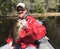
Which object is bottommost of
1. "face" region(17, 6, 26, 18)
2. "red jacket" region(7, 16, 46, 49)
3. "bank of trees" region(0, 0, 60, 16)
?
"bank of trees" region(0, 0, 60, 16)

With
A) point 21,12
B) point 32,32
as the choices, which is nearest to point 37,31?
point 32,32

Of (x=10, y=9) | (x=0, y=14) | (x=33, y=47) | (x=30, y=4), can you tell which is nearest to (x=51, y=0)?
(x=30, y=4)

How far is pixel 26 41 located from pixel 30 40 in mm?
86

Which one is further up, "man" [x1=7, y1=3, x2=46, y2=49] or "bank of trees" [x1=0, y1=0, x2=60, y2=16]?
"man" [x1=7, y1=3, x2=46, y2=49]

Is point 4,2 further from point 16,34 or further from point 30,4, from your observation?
point 16,34

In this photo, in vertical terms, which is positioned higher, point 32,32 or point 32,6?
point 32,32

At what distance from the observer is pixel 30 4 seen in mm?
45062

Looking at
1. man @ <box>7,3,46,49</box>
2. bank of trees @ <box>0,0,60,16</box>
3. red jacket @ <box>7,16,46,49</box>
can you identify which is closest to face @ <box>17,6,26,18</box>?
man @ <box>7,3,46,49</box>

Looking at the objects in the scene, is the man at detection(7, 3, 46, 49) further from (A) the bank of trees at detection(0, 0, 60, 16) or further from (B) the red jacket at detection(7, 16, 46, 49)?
(A) the bank of trees at detection(0, 0, 60, 16)

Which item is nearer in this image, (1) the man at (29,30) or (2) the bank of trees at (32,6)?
(1) the man at (29,30)

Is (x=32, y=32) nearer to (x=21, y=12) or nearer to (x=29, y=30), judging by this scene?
(x=29, y=30)

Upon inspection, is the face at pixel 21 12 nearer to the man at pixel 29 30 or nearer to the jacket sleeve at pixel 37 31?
the man at pixel 29 30

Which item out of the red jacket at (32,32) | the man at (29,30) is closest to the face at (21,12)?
the man at (29,30)

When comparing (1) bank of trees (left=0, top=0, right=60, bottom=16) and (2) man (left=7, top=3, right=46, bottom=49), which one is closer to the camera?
(2) man (left=7, top=3, right=46, bottom=49)
